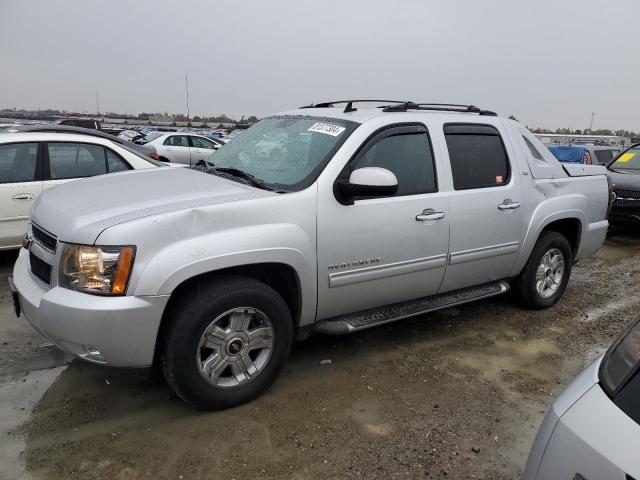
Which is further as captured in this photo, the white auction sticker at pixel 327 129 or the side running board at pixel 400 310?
the white auction sticker at pixel 327 129

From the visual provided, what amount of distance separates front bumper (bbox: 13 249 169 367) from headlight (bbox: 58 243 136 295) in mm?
49

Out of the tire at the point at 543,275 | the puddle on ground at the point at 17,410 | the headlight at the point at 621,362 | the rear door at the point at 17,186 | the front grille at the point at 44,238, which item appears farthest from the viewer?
the rear door at the point at 17,186

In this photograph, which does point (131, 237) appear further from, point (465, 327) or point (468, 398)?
point (465, 327)

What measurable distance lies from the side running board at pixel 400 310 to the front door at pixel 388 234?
0.06 metres

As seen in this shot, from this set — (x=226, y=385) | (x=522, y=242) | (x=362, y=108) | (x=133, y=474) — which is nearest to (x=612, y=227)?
(x=522, y=242)

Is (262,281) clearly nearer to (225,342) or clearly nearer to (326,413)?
(225,342)

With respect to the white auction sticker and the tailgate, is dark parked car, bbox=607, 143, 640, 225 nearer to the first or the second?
the tailgate

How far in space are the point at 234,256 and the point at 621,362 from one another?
1891 mm

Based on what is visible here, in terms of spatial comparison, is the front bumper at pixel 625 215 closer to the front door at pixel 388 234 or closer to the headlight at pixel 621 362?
the front door at pixel 388 234

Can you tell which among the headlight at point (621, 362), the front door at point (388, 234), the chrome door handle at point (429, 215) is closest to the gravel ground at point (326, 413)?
the front door at point (388, 234)

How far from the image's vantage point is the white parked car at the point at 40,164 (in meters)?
5.34

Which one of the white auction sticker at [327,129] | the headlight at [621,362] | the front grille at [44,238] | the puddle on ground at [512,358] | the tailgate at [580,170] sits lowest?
the puddle on ground at [512,358]

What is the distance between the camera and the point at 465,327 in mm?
4508

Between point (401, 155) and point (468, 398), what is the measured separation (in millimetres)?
1751
